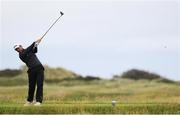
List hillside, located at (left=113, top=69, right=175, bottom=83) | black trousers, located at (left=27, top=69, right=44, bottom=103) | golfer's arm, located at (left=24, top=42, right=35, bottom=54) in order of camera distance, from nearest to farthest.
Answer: golfer's arm, located at (left=24, top=42, right=35, bottom=54) < black trousers, located at (left=27, top=69, right=44, bottom=103) < hillside, located at (left=113, top=69, right=175, bottom=83)

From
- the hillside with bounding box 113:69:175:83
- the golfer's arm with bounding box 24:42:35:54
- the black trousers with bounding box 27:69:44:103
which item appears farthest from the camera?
the hillside with bounding box 113:69:175:83

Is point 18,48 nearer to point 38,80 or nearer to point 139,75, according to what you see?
point 38,80

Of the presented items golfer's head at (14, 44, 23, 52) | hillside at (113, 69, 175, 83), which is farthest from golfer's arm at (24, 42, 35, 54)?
hillside at (113, 69, 175, 83)

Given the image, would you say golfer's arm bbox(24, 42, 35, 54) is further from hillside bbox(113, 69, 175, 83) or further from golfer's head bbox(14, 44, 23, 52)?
hillside bbox(113, 69, 175, 83)

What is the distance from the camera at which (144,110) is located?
2548 cm

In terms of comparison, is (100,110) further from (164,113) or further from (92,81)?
(92,81)

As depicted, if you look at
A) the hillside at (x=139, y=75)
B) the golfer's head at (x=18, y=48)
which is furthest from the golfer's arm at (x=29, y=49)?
the hillside at (x=139, y=75)

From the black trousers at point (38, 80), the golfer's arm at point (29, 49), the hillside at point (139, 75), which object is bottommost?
the black trousers at point (38, 80)

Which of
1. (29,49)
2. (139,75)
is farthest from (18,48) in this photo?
(139,75)

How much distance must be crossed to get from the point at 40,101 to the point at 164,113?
4535 millimetres

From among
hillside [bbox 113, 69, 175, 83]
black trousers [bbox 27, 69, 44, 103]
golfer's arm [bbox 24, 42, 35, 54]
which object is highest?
hillside [bbox 113, 69, 175, 83]

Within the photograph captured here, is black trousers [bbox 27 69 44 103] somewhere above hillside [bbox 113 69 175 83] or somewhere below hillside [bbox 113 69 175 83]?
below

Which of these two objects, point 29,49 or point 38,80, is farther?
point 38,80

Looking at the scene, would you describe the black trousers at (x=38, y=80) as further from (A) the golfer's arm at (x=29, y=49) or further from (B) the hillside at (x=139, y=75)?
(B) the hillside at (x=139, y=75)
